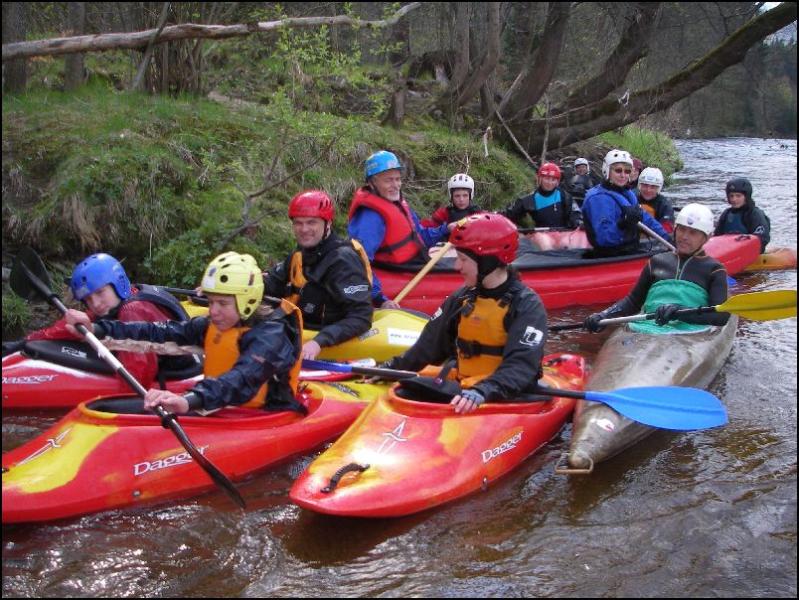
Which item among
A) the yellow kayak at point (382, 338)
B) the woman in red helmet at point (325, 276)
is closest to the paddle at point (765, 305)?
the yellow kayak at point (382, 338)

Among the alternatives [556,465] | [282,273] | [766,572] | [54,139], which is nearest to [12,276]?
[282,273]

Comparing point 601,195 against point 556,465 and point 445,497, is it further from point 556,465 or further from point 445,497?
point 445,497

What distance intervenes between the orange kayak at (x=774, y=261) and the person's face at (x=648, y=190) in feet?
4.54

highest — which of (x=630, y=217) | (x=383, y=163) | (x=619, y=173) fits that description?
(x=383, y=163)

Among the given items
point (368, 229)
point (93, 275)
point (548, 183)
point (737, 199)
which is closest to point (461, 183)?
point (548, 183)

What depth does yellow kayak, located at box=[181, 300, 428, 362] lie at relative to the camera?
18.8 feet

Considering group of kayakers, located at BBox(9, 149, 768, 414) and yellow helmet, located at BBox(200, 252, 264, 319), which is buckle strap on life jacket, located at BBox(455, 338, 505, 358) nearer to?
group of kayakers, located at BBox(9, 149, 768, 414)

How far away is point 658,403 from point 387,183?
330cm

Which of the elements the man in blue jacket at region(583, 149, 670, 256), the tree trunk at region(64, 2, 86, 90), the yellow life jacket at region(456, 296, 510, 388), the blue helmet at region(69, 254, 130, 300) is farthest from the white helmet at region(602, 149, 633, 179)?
the tree trunk at region(64, 2, 86, 90)

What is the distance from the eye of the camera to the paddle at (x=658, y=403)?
4.64 metres

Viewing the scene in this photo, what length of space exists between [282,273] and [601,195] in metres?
3.64

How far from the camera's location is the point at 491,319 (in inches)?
179

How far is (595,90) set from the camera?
1414 centimetres

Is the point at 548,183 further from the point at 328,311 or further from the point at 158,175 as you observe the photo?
the point at 328,311
